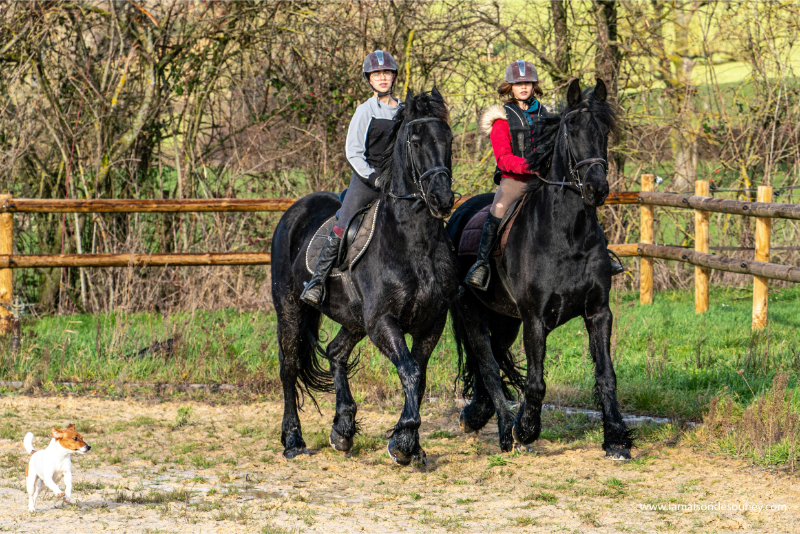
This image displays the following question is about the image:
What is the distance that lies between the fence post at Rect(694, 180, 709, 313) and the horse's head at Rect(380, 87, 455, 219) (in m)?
6.39

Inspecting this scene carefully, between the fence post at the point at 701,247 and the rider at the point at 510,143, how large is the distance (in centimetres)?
493

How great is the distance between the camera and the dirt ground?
4.68 m

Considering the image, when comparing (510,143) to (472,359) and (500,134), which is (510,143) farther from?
(472,359)

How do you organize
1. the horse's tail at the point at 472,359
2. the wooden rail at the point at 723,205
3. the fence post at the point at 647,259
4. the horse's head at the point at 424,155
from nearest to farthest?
the horse's head at the point at 424,155
the horse's tail at the point at 472,359
the wooden rail at the point at 723,205
the fence post at the point at 647,259

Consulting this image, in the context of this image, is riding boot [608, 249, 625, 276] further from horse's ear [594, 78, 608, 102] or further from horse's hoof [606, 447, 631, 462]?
horse's hoof [606, 447, 631, 462]

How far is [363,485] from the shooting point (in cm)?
562

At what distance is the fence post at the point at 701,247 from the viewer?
436 inches

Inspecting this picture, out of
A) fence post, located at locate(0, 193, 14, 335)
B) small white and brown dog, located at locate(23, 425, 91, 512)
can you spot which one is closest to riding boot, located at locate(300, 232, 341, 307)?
small white and brown dog, located at locate(23, 425, 91, 512)

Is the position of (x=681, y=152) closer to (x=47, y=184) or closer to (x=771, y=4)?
(x=771, y=4)

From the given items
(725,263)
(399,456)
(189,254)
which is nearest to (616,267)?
(399,456)

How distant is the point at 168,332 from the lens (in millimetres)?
9414

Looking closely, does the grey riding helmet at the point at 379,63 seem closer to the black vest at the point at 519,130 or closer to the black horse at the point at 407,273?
the black horse at the point at 407,273

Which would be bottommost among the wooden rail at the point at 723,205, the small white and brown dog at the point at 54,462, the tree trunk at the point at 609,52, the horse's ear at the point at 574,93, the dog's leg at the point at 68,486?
the dog's leg at the point at 68,486

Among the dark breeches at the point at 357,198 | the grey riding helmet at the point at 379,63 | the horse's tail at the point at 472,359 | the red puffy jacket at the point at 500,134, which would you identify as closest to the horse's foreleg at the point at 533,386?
the horse's tail at the point at 472,359
